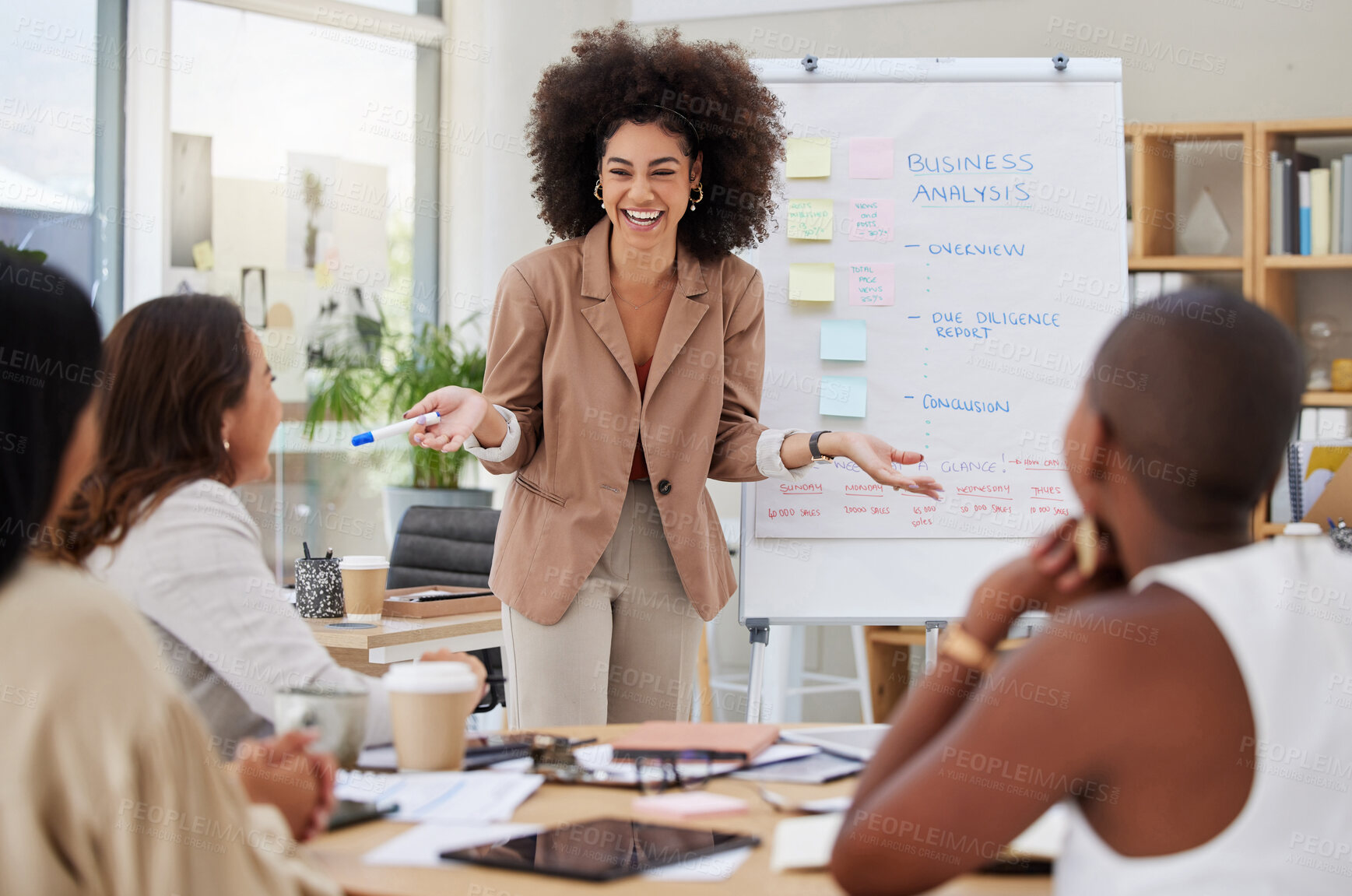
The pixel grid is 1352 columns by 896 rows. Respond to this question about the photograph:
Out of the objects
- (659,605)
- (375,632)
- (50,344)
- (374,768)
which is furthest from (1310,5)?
(50,344)

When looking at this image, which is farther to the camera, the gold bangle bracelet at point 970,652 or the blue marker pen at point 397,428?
the blue marker pen at point 397,428

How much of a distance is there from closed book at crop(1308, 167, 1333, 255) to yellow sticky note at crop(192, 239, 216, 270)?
4.01 m

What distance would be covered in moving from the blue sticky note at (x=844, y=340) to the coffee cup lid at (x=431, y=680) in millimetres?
1626

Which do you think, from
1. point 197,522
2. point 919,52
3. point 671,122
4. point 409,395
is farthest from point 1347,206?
point 197,522

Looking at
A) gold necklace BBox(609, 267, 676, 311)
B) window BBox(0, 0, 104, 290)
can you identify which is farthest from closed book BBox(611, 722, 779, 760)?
window BBox(0, 0, 104, 290)

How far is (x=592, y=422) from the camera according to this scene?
2193mm

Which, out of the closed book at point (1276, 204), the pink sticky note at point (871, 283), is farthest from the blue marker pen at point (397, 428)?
the closed book at point (1276, 204)

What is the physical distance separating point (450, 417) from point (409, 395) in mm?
2718

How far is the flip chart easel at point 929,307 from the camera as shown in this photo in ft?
8.98

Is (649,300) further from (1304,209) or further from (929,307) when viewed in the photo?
(1304,209)

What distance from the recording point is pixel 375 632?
8.02 ft

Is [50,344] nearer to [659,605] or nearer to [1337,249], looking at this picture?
[659,605]

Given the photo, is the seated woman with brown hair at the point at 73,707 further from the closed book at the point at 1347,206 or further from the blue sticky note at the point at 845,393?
the closed book at the point at 1347,206

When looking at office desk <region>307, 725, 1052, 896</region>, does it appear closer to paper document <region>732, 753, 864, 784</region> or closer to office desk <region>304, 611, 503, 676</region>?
paper document <region>732, 753, 864, 784</region>
